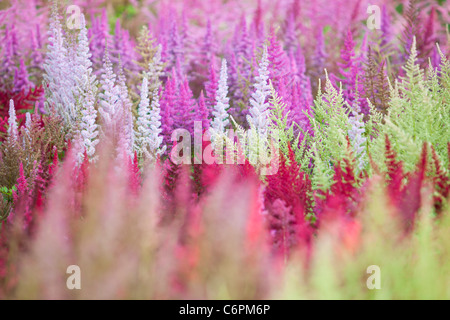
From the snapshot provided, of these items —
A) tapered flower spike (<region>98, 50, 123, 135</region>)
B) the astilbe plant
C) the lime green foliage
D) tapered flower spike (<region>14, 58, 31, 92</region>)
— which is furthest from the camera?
tapered flower spike (<region>14, 58, 31, 92</region>)

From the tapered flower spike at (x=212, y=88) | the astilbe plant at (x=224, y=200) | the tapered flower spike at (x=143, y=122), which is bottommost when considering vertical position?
the astilbe plant at (x=224, y=200)

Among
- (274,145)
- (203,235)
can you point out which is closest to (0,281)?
(203,235)

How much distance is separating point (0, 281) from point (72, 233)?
11.1 inches

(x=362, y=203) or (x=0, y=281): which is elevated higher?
(x=362, y=203)

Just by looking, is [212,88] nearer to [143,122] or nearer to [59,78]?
[143,122]

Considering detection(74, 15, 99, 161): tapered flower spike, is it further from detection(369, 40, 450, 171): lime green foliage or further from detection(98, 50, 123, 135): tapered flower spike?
detection(369, 40, 450, 171): lime green foliage

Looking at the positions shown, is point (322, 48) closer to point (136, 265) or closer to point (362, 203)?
point (362, 203)

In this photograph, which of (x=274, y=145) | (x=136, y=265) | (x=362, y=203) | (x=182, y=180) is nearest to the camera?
(x=136, y=265)

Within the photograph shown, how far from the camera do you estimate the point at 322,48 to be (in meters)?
4.46

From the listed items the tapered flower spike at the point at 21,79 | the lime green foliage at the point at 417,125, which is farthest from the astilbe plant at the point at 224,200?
the tapered flower spike at the point at 21,79

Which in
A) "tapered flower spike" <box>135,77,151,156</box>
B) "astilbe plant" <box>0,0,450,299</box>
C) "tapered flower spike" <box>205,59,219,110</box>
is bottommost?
"astilbe plant" <box>0,0,450,299</box>

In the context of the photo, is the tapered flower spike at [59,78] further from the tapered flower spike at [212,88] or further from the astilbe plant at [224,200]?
the tapered flower spike at [212,88]

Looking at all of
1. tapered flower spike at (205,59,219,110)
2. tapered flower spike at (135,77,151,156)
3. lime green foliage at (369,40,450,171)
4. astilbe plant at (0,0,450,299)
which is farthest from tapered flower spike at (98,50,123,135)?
lime green foliage at (369,40,450,171)

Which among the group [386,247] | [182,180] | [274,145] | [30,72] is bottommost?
[386,247]
